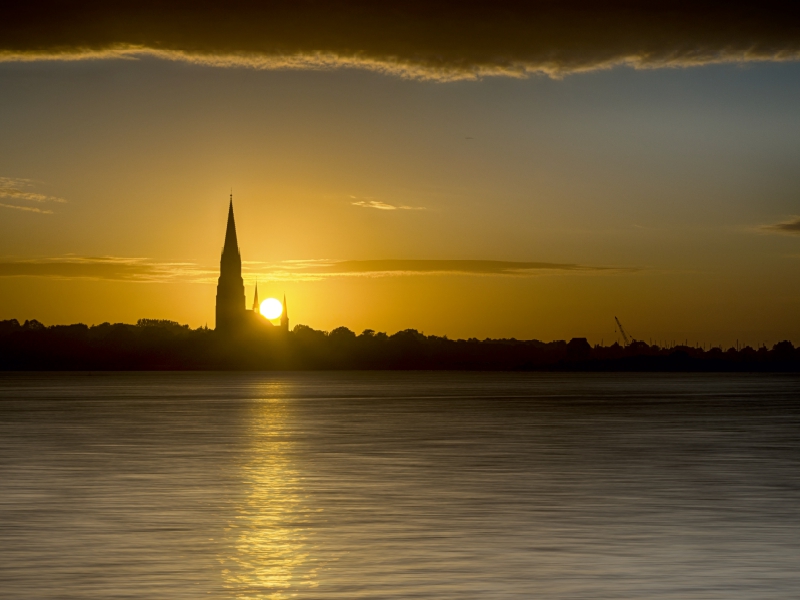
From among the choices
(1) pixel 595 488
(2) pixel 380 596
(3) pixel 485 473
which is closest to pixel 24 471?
(3) pixel 485 473

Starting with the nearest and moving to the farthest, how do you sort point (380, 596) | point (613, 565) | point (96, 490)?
point (380, 596)
point (613, 565)
point (96, 490)

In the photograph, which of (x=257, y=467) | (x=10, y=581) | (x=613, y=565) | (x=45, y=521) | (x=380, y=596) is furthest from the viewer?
(x=257, y=467)

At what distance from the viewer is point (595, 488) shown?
125 ft

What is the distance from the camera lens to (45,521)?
29188mm

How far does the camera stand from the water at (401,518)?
20.8m

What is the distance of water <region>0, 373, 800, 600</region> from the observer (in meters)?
20.8

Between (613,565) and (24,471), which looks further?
(24,471)

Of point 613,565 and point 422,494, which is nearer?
point 613,565

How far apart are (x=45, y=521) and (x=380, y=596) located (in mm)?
13414

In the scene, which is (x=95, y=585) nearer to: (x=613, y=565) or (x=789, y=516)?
(x=613, y=565)

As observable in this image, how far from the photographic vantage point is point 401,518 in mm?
29719

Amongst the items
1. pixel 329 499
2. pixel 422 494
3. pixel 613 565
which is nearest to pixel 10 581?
pixel 613 565

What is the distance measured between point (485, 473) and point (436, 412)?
63667 millimetres

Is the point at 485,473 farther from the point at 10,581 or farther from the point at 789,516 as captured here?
the point at 10,581
